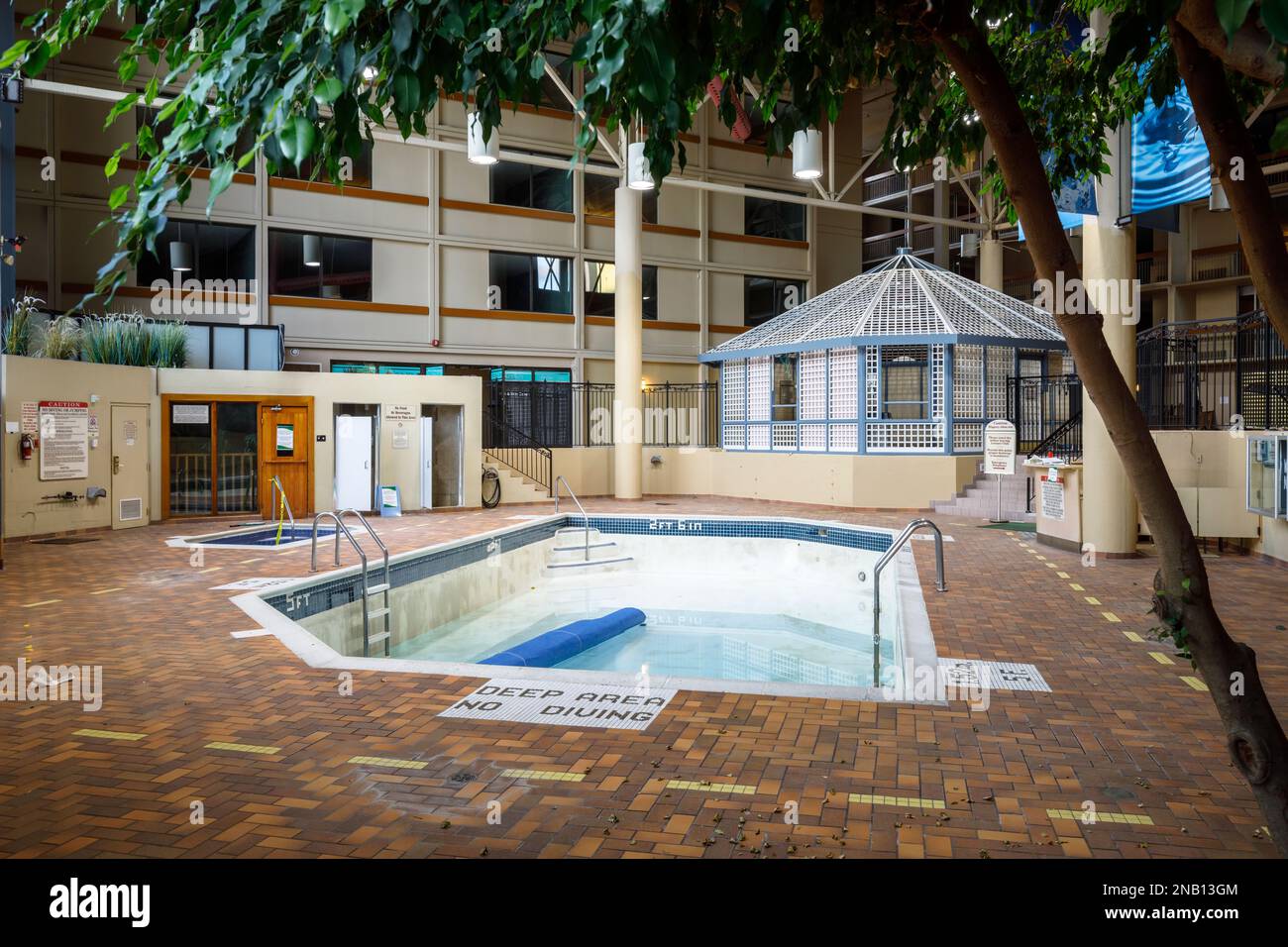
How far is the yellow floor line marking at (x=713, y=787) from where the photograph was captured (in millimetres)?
3914

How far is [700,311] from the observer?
2609 centimetres

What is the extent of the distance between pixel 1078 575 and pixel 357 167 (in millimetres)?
18507

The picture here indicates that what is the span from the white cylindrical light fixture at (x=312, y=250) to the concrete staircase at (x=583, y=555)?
1010 centimetres

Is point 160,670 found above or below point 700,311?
below

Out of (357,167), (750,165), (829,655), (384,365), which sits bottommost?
(829,655)

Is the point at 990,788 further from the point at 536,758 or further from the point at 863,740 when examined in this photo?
the point at 536,758

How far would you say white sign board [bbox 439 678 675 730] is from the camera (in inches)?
193

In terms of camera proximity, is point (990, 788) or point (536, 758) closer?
point (990, 788)

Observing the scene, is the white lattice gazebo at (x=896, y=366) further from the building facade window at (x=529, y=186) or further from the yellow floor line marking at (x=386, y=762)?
the yellow floor line marking at (x=386, y=762)

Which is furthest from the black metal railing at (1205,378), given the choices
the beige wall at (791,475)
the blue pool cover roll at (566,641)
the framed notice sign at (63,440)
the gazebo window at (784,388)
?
the framed notice sign at (63,440)

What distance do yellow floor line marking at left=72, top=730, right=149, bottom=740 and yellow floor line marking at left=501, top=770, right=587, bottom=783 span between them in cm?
203
